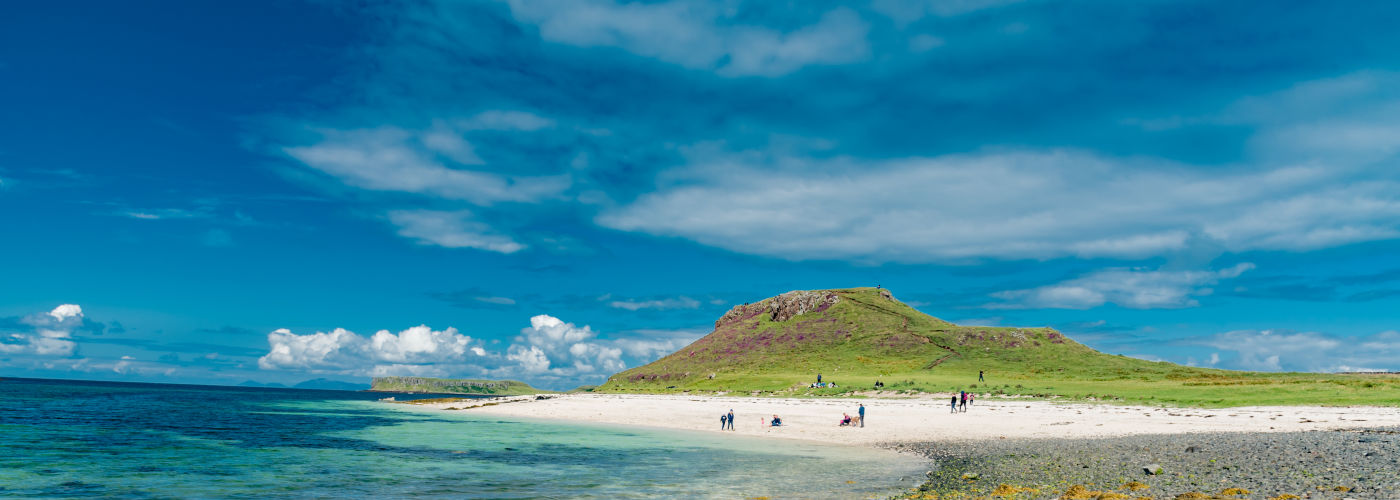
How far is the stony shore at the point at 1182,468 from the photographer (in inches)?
866

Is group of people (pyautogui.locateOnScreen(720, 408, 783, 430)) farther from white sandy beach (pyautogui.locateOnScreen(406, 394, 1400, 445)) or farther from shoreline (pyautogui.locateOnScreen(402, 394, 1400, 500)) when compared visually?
shoreline (pyautogui.locateOnScreen(402, 394, 1400, 500))

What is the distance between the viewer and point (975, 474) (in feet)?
98.6

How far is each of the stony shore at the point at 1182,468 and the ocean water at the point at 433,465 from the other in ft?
10.5

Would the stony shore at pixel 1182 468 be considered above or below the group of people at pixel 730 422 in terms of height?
above

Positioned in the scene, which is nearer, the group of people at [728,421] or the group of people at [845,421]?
the group of people at [845,421]

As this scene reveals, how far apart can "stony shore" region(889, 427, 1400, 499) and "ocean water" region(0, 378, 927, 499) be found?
3.21 meters

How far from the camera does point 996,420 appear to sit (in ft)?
197

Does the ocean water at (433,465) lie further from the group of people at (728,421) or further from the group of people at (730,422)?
the group of people at (730,422)

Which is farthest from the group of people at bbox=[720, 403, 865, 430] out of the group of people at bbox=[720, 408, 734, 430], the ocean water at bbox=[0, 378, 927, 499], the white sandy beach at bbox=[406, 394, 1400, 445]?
the ocean water at bbox=[0, 378, 927, 499]

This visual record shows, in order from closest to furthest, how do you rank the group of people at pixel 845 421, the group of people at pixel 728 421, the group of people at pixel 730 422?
the group of people at pixel 845 421 → the group of people at pixel 730 422 → the group of people at pixel 728 421

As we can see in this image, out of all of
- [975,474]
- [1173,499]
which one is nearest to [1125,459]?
[975,474]

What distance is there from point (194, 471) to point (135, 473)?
7.82ft

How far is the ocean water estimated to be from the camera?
29.2 metres

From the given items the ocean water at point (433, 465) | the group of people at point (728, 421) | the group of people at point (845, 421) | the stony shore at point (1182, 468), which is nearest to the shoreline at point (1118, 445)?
the stony shore at point (1182, 468)
